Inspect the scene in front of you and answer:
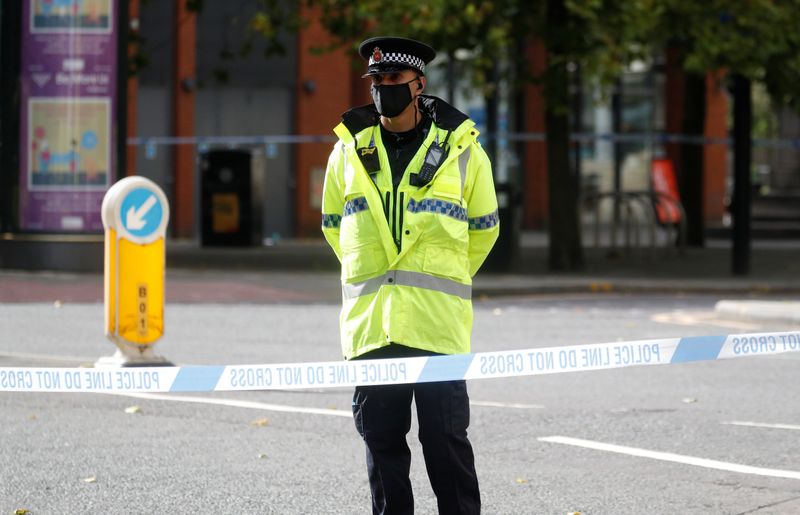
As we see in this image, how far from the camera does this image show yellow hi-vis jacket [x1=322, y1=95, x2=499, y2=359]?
195 inches

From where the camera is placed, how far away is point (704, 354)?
5.61m

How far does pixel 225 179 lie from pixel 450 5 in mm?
11173

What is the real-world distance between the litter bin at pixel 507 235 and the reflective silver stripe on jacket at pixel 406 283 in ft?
55.4

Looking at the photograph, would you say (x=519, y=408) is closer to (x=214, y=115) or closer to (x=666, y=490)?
(x=666, y=490)

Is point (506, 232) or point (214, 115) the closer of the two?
point (506, 232)

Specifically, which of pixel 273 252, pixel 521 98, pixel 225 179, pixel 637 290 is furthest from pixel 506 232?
pixel 521 98

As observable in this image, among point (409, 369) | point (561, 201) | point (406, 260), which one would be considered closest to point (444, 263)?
point (406, 260)

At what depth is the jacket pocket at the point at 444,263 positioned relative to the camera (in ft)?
16.3

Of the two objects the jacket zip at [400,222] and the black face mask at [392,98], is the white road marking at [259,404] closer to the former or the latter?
the jacket zip at [400,222]

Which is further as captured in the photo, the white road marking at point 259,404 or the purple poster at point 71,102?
the purple poster at point 71,102

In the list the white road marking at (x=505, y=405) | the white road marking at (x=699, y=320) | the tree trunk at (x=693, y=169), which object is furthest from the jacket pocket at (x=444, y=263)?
the tree trunk at (x=693, y=169)

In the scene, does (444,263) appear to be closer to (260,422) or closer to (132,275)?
(260,422)

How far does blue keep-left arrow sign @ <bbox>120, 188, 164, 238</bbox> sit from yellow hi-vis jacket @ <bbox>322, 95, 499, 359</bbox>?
18.4 ft

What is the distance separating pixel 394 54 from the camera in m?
5.03
